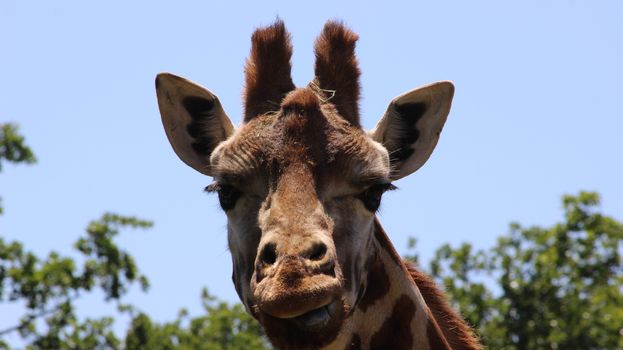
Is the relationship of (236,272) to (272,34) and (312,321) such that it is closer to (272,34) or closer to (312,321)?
(312,321)

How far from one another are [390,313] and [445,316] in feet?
2.96

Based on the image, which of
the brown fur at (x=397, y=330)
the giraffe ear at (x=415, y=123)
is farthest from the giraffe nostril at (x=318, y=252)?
the giraffe ear at (x=415, y=123)

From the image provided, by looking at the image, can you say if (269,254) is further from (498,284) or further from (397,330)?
(498,284)

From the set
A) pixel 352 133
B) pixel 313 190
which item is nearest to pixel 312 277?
pixel 313 190

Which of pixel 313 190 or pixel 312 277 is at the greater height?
pixel 313 190

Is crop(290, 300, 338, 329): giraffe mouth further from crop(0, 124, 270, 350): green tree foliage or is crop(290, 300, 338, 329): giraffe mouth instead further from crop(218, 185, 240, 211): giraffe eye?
crop(0, 124, 270, 350): green tree foliage

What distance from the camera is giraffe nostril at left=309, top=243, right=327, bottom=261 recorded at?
7376 mm

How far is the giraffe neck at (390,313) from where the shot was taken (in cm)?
860

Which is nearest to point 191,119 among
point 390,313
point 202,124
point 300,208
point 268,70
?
point 202,124

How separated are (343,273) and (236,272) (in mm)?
923

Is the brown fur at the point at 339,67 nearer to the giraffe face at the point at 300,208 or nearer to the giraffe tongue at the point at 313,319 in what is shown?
the giraffe face at the point at 300,208

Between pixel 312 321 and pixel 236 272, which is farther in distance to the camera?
pixel 236 272

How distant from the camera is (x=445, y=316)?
9492mm

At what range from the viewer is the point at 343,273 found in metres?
7.91
